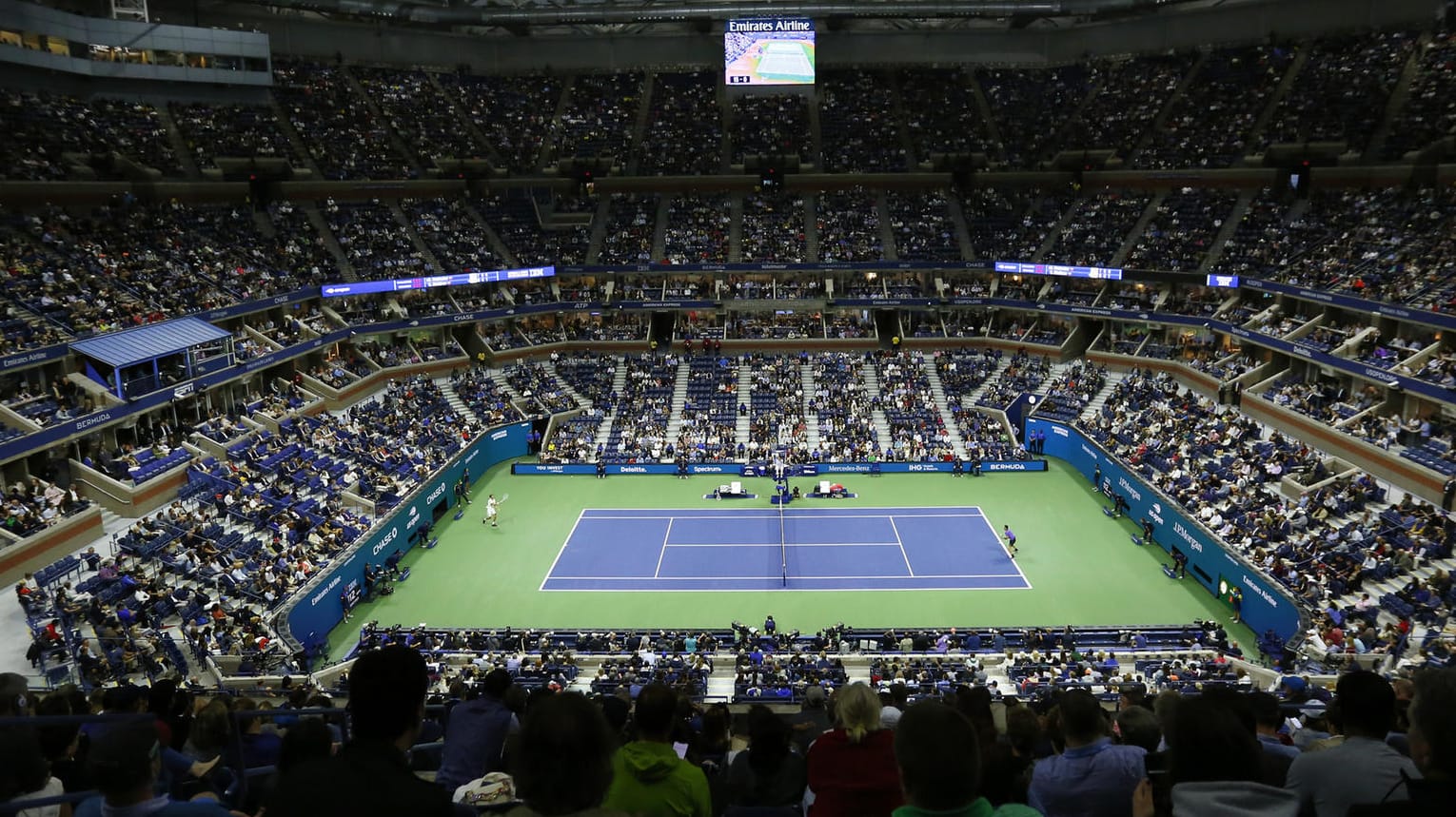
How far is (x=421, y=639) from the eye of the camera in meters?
26.5

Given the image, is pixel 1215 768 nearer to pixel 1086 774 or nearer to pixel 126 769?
pixel 1086 774

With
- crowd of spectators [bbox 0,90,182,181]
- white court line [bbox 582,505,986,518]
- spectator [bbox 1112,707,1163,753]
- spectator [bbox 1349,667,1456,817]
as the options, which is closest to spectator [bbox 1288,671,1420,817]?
spectator [bbox 1349,667,1456,817]

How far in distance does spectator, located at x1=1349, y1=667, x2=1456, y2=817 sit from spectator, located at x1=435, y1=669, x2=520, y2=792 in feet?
16.1

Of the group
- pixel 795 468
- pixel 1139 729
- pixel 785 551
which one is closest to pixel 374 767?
pixel 1139 729

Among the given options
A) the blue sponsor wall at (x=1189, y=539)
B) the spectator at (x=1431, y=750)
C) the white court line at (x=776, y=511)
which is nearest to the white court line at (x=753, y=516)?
the white court line at (x=776, y=511)

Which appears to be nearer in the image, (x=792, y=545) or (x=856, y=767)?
(x=856, y=767)

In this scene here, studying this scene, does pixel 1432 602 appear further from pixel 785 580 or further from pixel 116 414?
pixel 116 414

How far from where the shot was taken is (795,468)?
1759 inches

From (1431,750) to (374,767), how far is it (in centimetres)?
417

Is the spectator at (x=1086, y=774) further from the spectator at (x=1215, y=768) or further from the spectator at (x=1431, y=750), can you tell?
the spectator at (x=1431, y=750)

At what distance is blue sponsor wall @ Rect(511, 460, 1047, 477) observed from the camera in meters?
44.7

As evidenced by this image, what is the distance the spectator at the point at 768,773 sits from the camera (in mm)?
5699

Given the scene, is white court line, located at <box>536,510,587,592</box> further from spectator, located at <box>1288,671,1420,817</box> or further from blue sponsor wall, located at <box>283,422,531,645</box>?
spectator, located at <box>1288,671,1420,817</box>

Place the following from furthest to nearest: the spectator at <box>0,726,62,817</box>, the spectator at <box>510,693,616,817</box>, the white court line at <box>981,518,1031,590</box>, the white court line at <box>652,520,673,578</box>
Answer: the white court line at <box>652,520,673,578</box> → the white court line at <box>981,518,1031,590</box> → the spectator at <box>0,726,62,817</box> → the spectator at <box>510,693,616,817</box>
